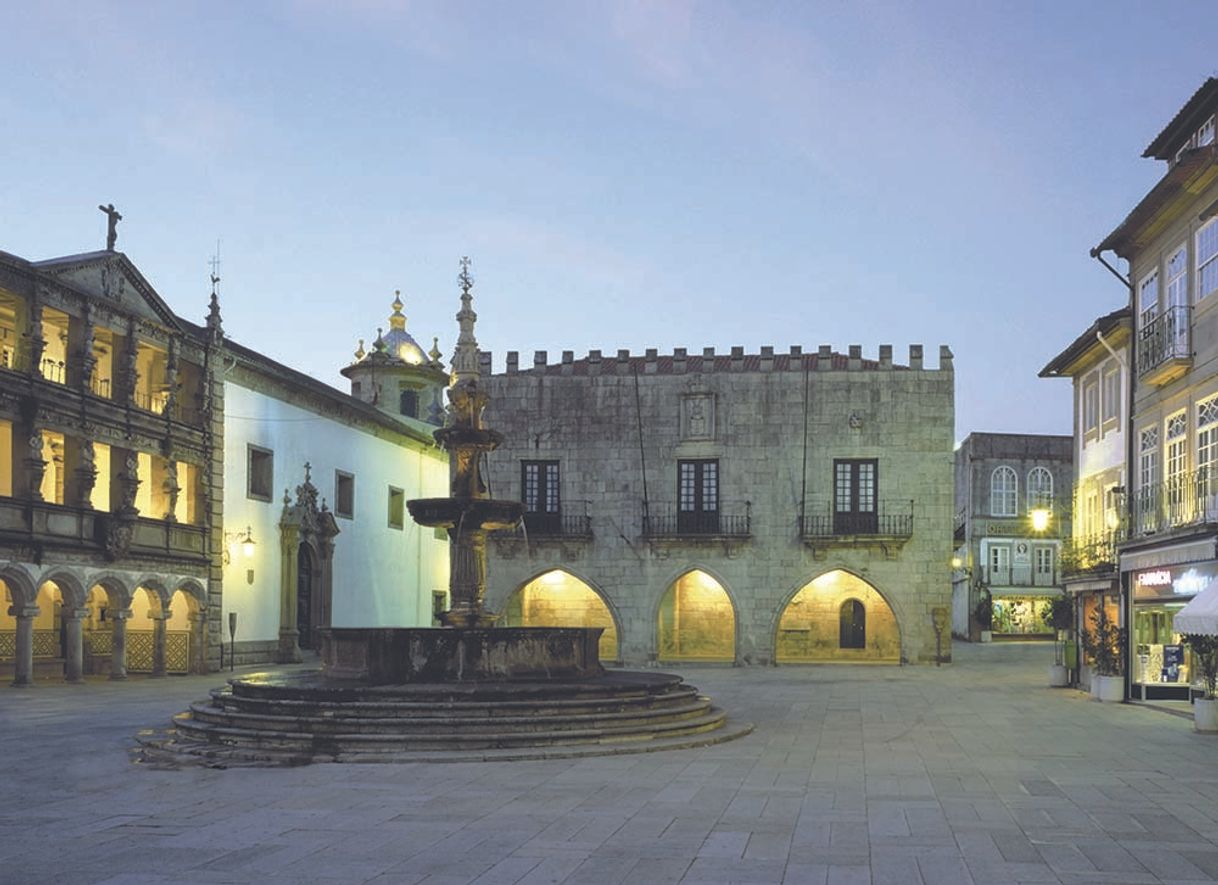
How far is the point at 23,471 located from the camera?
27500 millimetres

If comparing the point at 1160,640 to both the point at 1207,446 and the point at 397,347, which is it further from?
the point at 397,347

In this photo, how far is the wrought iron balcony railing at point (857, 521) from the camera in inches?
1521

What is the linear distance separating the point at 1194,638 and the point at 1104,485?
30.5ft

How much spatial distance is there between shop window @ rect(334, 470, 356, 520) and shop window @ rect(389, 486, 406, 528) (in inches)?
142

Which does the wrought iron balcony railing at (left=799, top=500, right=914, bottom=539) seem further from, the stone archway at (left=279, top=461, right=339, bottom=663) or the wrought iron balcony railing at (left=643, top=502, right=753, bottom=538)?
the stone archway at (left=279, top=461, right=339, bottom=663)

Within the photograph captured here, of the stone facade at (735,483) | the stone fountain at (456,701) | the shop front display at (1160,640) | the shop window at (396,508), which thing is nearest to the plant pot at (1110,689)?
the shop front display at (1160,640)

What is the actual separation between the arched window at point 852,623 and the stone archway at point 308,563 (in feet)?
52.7

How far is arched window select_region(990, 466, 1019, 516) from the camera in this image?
64.9 meters

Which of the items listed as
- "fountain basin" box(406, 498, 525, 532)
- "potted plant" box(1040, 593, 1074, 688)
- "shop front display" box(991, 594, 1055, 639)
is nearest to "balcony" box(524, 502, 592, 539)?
"potted plant" box(1040, 593, 1074, 688)

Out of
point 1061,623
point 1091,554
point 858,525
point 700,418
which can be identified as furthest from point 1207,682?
point 700,418

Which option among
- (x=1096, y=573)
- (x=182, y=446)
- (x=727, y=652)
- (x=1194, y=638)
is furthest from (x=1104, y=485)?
(x=182, y=446)

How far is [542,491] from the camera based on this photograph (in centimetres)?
4016

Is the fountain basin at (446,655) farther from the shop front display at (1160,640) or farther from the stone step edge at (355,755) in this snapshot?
the shop front display at (1160,640)

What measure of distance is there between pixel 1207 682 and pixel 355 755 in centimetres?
1227
